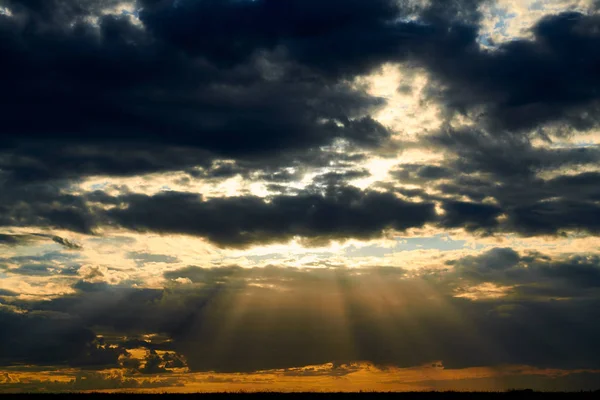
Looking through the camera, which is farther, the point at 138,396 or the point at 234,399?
the point at 138,396

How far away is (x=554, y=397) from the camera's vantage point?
67.5 meters

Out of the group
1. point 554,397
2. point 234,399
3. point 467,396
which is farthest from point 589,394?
point 234,399

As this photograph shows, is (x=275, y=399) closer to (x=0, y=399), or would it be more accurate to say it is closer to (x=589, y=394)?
(x=0, y=399)

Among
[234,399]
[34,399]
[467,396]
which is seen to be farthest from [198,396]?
[467,396]

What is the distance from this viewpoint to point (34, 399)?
222 feet

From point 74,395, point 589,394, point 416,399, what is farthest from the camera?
point 74,395

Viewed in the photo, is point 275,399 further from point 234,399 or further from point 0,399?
point 0,399

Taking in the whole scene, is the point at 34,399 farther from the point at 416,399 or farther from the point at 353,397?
the point at 416,399

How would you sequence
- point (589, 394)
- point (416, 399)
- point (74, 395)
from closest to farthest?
point (416, 399), point (589, 394), point (74, 395)

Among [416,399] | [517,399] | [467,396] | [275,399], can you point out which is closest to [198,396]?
[275,399]

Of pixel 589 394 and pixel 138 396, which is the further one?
pixel 138 396

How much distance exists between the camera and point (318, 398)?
233 ft

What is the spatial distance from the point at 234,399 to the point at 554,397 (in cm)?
3774

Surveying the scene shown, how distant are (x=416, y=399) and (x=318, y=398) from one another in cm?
1241
